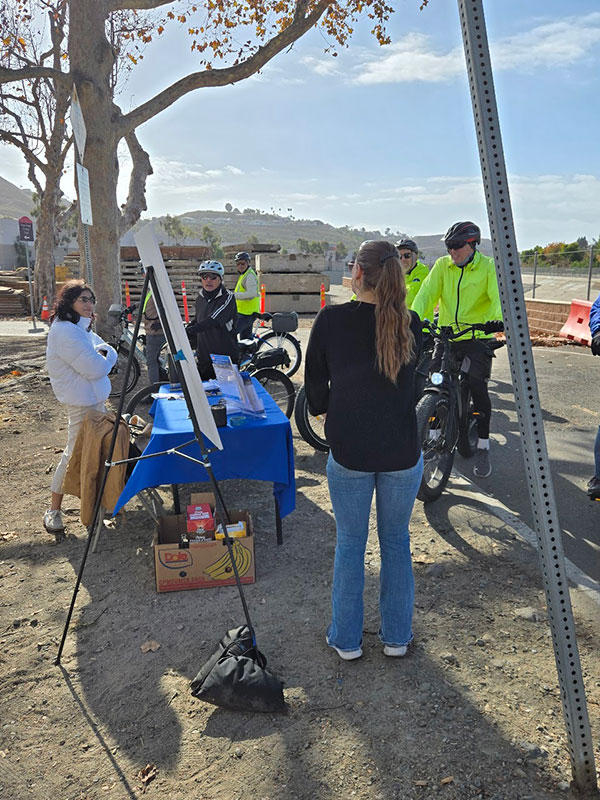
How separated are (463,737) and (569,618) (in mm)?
846

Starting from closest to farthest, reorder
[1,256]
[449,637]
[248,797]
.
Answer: [248,797], [449,637], [1,256]

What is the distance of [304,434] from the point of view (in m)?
6.37

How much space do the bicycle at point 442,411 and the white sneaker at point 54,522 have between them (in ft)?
8.92

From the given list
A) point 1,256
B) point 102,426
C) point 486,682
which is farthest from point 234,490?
point 1,256

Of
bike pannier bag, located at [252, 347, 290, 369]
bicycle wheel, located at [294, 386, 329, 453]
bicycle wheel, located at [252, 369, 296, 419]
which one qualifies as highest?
bike pannier bag, located at [252, 347, 290, 369]

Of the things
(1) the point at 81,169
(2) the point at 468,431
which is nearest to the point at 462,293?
(2) the point at 468,431

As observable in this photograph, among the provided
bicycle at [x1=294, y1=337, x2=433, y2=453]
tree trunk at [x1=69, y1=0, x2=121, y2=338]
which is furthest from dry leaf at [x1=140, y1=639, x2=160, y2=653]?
tree trunk at [x1=69, y1=0, x2=121, y2=338]

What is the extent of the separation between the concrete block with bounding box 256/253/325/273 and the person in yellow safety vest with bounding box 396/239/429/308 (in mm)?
12982

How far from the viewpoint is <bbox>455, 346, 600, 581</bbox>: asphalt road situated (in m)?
4.73

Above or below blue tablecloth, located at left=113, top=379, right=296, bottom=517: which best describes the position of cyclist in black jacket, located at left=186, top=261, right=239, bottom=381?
above

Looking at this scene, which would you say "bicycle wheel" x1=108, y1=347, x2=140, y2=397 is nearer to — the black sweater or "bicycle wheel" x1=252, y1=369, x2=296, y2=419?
"bicycle wheel" x1=252, y1=369, x2=296, y2=419

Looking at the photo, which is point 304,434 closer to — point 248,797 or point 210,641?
point 210,641

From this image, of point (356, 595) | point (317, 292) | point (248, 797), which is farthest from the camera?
point (317, 292)

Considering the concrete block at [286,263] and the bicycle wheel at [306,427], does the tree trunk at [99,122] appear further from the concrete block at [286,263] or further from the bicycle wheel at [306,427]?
the concrete block at [286,263]
